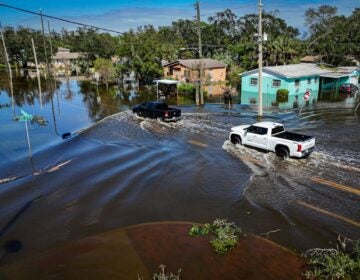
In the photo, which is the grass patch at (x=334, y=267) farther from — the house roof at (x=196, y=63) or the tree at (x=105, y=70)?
the tree at (x=105, y=70)

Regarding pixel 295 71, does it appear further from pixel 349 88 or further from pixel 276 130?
pixel 276 130

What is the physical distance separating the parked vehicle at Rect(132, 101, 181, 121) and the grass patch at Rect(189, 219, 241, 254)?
17453mm

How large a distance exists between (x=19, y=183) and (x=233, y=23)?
75.6 m

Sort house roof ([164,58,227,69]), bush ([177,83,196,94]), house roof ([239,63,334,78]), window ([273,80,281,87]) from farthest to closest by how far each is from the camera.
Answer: house roof ([164,58,227,69]), bush ([177,83,196,94]), window ([273,80,281,87]), house roof ([239,63,334,78])

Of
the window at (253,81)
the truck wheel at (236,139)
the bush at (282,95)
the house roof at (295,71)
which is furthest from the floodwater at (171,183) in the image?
the window at (253,81)

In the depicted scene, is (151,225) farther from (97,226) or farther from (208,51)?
(208,51)

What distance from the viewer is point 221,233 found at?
34.4ft

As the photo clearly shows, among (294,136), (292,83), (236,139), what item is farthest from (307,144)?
(292,83)

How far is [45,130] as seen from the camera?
27.9 metres

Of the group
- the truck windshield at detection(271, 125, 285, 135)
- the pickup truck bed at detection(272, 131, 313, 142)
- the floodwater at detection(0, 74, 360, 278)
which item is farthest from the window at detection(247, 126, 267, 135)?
the floodwater at detection(0, 74, 360, 278)

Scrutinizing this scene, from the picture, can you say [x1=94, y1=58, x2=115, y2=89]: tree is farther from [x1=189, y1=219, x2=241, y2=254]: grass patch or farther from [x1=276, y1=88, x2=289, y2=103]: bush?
[x1=189, y1=219, x2=241, y2=254]: grass patch

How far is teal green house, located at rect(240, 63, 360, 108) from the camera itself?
4112cm

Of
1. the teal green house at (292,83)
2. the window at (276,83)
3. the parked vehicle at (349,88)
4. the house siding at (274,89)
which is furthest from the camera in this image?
the parked vehicle at (349,88)

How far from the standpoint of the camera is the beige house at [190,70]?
54250 mm
